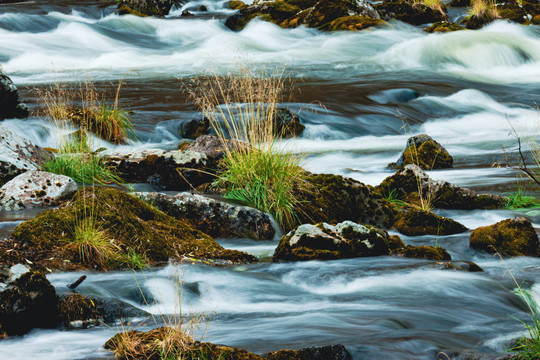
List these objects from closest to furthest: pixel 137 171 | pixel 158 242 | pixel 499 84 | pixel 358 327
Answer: pixel 358 327 < pixel 158 242 < pixel 137 171 < pixel 499 84

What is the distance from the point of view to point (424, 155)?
10812mm

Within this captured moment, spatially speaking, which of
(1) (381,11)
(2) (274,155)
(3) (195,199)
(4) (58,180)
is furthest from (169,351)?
(1) (381,11)

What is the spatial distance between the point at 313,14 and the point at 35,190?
68.6ft

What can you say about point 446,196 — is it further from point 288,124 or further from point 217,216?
point 288,124

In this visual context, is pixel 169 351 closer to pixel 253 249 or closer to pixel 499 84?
pixel 253 249

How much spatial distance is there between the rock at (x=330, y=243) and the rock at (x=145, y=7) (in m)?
27.1

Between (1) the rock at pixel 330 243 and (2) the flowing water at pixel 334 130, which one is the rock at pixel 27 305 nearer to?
(2) the flowing water at pixel 334 130

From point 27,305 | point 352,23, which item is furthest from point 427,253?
point 352,23

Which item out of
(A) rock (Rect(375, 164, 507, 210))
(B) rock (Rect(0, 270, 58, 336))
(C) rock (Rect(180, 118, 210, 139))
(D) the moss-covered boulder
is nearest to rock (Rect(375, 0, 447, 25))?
(C) rock (Rect(180, 118, 210, 139))

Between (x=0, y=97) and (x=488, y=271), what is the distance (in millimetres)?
9351

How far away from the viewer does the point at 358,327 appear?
4344 mm

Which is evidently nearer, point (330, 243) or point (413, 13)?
point (330, 243)

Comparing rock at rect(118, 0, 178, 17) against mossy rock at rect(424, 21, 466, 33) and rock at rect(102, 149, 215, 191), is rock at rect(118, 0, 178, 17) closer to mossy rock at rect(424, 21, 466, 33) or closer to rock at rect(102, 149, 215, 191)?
mossy rock at rect(424, 21, 466, 33)

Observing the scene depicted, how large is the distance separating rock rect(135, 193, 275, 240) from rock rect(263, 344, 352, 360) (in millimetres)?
3299
